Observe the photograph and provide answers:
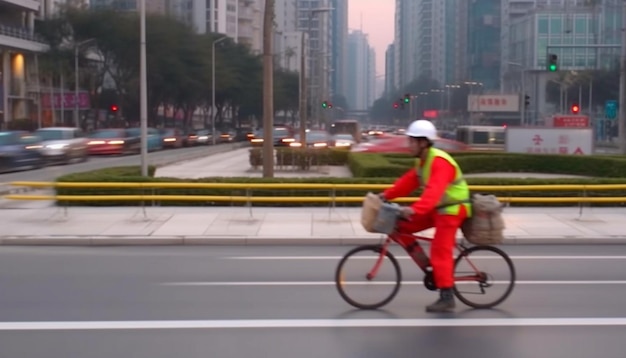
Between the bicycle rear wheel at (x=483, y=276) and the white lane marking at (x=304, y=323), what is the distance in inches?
16.8

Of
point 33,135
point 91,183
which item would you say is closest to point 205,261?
point 91,183

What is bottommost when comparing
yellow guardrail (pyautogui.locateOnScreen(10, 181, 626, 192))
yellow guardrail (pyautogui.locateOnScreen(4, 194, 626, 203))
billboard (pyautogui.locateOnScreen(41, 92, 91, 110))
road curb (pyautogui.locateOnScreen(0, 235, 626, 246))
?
road curb (pyautogui.locateOnScreen(0, 235, 626, 246))

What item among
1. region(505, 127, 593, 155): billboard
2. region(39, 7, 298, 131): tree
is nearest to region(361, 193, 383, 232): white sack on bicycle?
region(505, 127, 593, 155): billboard

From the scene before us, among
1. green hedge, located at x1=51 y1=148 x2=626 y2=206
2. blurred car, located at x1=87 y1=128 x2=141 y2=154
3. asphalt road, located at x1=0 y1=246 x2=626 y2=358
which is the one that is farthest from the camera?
blurred car, located at x1=87 y1=128 x2=141 y2=154

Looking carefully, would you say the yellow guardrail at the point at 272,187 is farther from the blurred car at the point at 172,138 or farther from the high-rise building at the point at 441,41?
the high-rise building at the point at 441,41

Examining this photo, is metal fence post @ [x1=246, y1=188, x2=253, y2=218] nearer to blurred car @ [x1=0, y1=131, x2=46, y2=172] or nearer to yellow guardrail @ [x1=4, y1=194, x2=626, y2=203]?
yellow guardrail @ [x1=4, y1=194, x2=626, y2=203]

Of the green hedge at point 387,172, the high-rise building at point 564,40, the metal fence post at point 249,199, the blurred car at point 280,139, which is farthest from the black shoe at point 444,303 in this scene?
the high-rise building at point 564,40

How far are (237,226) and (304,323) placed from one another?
7.59m

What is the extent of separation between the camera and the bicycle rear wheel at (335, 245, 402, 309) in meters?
9.01

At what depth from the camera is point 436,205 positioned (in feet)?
27.5

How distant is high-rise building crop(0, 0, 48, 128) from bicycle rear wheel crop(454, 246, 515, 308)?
60.2m

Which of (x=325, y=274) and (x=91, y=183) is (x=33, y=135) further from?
(x=325, y=274)

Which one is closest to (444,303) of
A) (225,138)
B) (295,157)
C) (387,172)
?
(387,172)

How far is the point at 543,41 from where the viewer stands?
338 ft
